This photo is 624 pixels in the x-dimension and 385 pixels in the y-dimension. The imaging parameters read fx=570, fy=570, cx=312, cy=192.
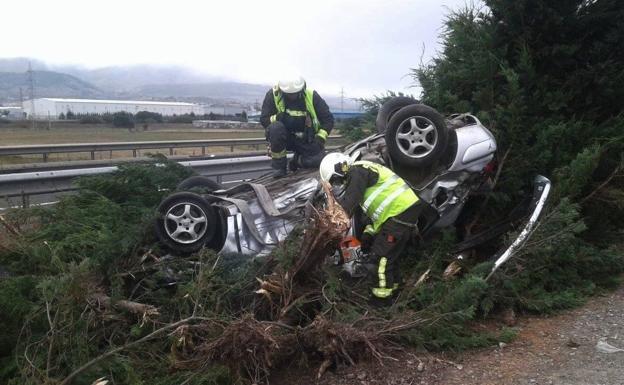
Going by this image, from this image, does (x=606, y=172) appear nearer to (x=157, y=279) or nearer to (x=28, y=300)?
(x=157, y=279)

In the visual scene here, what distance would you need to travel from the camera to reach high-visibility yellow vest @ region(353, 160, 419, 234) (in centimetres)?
442

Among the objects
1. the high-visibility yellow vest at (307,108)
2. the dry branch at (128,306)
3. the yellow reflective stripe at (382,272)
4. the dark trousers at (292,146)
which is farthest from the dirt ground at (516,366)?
the high-visibility yellow vest at (307,108)

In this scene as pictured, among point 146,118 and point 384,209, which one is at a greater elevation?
point 384,209

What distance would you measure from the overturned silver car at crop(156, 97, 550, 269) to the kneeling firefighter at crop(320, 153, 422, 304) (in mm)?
284

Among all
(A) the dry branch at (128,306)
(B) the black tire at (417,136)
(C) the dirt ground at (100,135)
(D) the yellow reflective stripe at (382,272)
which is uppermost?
(B) the black tire at (417,136)

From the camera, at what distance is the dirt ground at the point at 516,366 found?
3379 millimetres

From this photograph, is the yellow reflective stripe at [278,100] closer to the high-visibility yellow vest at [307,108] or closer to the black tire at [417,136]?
the high-visibility yellow vest at [307,108]

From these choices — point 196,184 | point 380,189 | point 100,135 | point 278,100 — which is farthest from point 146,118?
point 380,189

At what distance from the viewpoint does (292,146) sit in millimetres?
7191

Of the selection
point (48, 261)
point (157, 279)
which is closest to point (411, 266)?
point (157, 279)

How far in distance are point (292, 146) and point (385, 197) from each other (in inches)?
115

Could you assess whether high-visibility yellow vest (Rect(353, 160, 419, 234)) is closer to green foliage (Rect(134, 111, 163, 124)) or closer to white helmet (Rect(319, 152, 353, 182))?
white helmet (Rect(319, 152, 353, 182))

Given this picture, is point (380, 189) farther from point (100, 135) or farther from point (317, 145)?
point (100, 135)

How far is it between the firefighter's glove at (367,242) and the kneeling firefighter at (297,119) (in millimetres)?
2420
